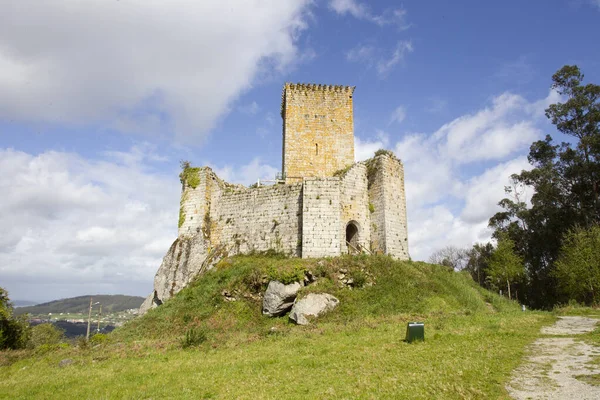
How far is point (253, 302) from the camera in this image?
20344mm

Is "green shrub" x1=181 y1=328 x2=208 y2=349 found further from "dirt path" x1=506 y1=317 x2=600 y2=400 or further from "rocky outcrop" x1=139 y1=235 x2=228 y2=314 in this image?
"dirt path" x1=506 y1=317 x2=600 y2=400

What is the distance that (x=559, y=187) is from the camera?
116 ft

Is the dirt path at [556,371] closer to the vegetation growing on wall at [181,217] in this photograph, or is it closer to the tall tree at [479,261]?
the vegetation growing on wall at [181,217]

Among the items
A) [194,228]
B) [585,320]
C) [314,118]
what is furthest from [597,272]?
[194,228]

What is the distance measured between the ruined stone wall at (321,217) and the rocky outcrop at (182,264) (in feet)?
20.3

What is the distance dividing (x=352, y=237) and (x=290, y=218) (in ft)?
14.6

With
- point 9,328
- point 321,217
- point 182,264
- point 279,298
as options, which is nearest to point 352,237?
point 321,217

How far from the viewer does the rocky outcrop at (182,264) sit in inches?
979

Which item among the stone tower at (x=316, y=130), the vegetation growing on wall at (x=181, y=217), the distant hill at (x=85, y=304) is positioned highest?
the stone tower at (x=316, y=130)

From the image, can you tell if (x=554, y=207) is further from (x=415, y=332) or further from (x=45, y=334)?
(x=45, y=334)

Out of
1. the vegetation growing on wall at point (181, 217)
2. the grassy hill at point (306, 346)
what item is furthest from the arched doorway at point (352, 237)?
the vegetation growing on wall at point (181, 217)

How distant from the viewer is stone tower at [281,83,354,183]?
29.8 m

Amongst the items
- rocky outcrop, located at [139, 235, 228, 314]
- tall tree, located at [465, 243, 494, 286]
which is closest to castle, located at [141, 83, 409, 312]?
rocky outcrop, located at [139, 235, 228, 314]

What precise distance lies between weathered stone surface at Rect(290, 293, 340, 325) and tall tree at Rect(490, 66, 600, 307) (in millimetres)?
22596
